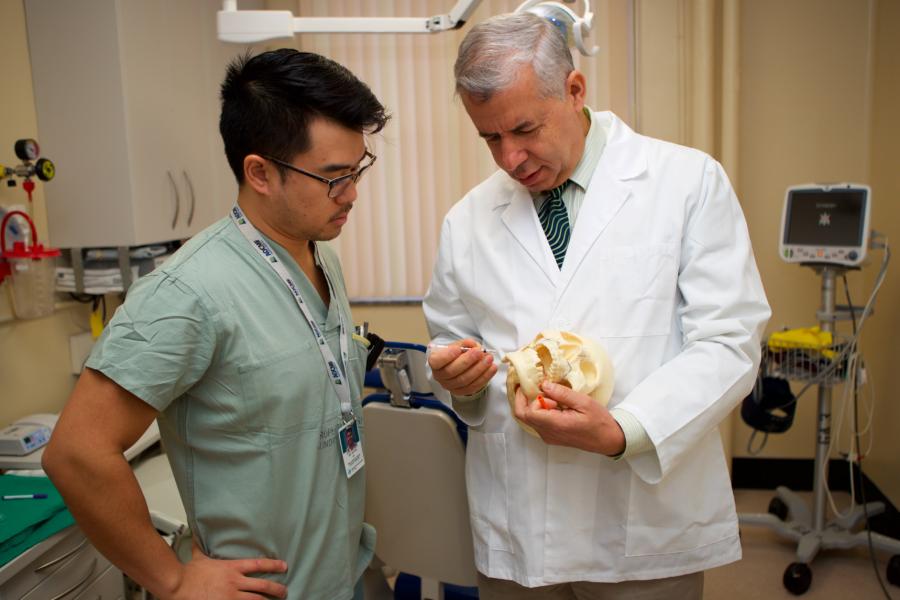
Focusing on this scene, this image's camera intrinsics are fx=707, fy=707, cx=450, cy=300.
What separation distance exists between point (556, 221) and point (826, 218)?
1.84 metres

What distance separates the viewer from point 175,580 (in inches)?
40.6

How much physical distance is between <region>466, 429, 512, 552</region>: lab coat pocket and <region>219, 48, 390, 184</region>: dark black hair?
70 cm

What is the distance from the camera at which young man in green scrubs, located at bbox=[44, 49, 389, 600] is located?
3.22 ft

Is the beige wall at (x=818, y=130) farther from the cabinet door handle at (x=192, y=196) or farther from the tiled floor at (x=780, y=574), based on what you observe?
the cabinet door handle at (x=192, y=196)

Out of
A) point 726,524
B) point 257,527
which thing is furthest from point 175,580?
point 726,524

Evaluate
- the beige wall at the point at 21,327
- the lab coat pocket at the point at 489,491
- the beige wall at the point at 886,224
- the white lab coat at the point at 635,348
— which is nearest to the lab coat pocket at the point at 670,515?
the white lab coat at the point at 635,348

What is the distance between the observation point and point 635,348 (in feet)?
4.33

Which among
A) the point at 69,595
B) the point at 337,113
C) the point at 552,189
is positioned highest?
the point at 337,113

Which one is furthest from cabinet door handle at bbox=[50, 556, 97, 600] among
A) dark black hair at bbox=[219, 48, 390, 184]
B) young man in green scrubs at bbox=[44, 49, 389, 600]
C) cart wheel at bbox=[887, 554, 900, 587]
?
cart wheel at bbox=[887, 554, 900, 587]

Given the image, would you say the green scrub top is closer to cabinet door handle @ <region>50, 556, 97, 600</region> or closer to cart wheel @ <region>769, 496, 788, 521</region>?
cabinet door handle @ <region>50, 556, 97, 600</region>

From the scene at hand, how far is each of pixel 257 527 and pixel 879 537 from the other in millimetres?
2625

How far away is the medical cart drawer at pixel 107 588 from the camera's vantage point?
69.7 inches

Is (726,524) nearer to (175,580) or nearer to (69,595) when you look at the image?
(175,580)

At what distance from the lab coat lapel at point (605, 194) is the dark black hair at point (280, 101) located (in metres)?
0.49
